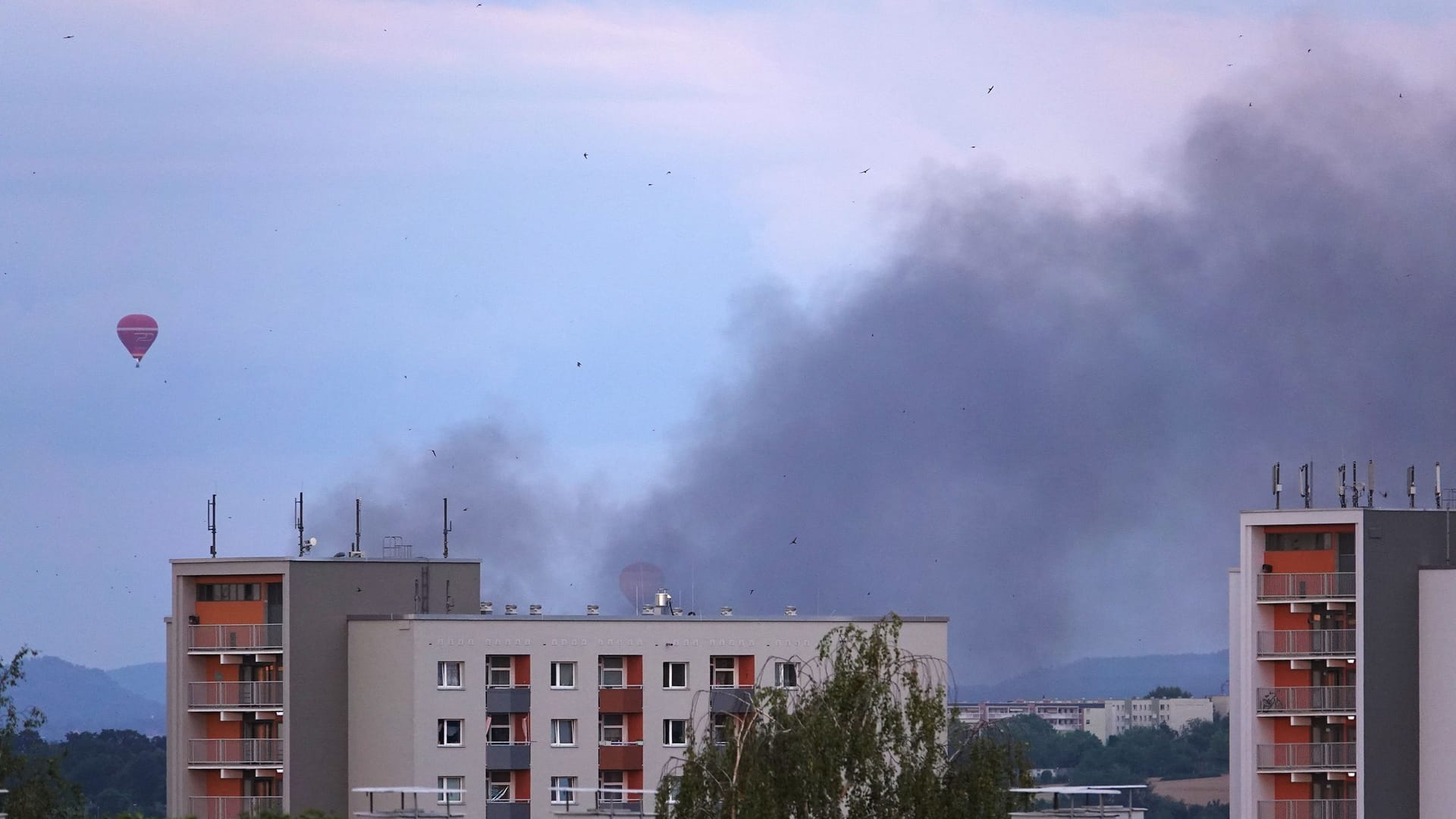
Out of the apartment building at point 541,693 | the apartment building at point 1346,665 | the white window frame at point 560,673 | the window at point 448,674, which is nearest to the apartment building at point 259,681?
the apartment building at point 541,693

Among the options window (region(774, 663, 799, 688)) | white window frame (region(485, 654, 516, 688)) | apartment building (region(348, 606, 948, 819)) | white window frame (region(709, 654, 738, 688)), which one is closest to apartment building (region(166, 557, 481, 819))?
apartment building (region(348, 606, 948, 819))

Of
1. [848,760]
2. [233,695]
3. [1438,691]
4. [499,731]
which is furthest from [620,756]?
[848,760]

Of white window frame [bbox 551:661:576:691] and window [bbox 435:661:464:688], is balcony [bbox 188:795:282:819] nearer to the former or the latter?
window [bbox 435:661:464:688]

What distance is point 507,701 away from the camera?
85.2 meters

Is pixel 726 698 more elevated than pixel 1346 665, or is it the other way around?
pixel 1346 665

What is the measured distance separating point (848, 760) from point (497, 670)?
162ft

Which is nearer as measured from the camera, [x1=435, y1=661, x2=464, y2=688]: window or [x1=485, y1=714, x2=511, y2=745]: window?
[x1=435, y1=661, x2=464, y2=688]: window

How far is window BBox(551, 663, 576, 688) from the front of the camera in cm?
8619

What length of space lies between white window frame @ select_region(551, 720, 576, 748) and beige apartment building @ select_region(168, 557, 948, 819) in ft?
0.20

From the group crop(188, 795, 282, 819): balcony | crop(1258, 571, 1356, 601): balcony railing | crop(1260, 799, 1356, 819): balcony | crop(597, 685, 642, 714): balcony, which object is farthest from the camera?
crop(597, 685, 642, 714): balcony

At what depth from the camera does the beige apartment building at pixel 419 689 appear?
84312mm

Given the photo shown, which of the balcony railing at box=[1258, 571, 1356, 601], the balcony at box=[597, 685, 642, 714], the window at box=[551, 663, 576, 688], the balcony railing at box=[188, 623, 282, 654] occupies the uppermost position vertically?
the balcony railing at box=[1258, 571, 1356, 601]

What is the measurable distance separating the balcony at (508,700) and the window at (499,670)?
33 centimetres

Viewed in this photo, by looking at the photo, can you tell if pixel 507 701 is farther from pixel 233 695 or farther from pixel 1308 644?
pixel 1308 644
